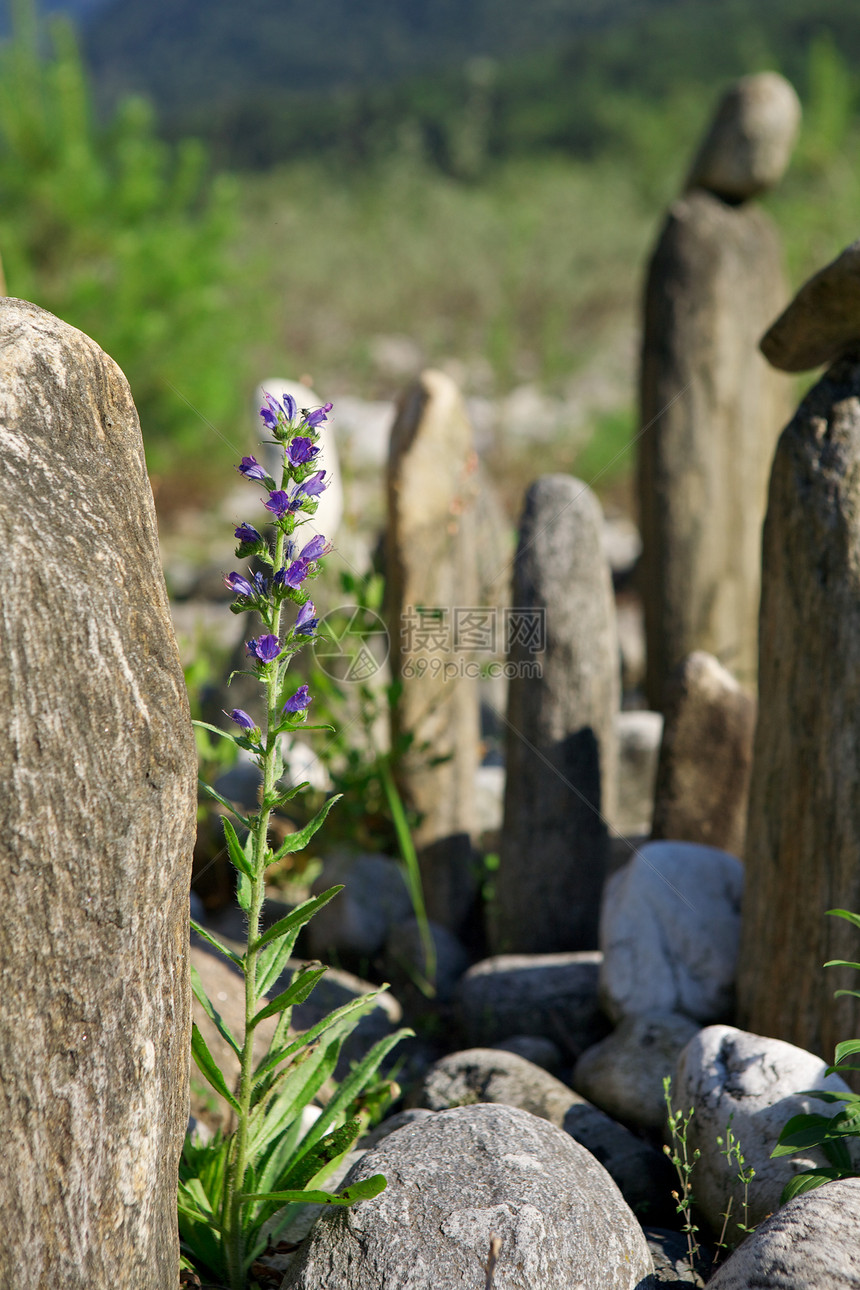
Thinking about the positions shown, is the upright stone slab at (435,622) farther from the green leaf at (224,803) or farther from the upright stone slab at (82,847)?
the upright stone slab at (82,847)

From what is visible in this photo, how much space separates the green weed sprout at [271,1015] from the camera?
1.59 metres

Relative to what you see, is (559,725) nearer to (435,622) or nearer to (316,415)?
(435,622)

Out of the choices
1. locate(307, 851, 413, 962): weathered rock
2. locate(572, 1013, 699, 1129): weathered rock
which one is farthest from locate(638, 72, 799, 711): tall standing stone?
locate(572, 1013, 699, 1129): weathered rock

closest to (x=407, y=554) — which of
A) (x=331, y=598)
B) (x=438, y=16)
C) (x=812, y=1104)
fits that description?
(x=331, y=598)

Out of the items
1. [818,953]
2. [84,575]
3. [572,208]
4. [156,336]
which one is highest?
[572,208]

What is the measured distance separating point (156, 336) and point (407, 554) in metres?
4.25

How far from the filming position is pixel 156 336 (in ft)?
21.7

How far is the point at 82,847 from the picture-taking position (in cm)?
142

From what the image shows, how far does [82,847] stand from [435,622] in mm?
1835

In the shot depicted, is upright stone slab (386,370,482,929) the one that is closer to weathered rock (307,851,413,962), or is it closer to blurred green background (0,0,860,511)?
weathered rock (307,851,413,962)

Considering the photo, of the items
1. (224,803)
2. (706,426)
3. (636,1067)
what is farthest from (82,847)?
(706,426)

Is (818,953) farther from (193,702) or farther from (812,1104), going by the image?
(193,702)

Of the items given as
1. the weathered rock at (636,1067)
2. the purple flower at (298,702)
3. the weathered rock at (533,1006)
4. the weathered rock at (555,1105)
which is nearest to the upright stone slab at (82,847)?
the purple flower at (298,702)

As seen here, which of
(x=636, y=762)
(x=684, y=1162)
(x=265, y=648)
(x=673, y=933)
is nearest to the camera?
(x=265, y=648)
